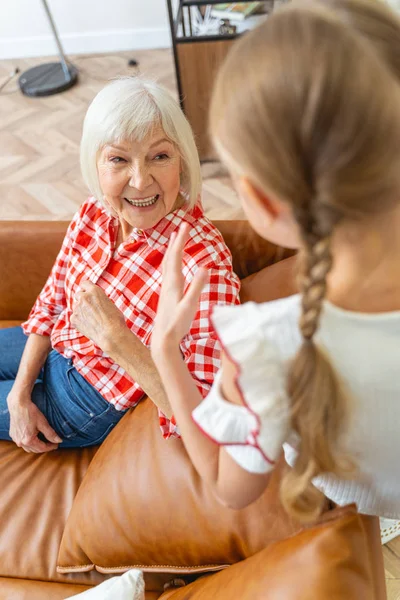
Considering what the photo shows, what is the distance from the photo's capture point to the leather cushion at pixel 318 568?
28.1 inches

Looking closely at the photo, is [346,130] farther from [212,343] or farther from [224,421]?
[212,343]

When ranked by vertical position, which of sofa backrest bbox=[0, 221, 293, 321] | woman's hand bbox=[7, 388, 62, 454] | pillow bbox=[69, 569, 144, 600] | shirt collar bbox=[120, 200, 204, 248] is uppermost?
shirt collar bbox=[120, 200, 204, 248]

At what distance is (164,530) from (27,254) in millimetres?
957

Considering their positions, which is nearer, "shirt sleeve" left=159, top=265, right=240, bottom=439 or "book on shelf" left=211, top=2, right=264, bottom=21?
"shirt sleeve" left=159, top=265, right=240, bottom=439

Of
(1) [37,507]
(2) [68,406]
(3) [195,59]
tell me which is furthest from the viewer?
(3) [195,59]

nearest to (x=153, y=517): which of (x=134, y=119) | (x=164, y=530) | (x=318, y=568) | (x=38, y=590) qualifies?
(x=164, y=530)

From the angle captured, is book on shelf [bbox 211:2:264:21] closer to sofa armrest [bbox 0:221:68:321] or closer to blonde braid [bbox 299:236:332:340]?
sofa armrest [bbox 0:221:68:321]

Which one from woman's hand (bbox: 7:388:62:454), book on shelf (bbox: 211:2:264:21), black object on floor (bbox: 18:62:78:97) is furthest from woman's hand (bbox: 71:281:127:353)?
black object on floor (bbox: 18:62:78:97)

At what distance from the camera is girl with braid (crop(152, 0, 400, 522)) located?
1.65ft

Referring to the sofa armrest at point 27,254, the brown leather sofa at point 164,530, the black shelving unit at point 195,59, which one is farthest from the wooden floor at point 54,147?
the brown leather sofa at point 164,530

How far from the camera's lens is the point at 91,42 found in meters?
4.00

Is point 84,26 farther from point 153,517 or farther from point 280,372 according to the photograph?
point 280,372

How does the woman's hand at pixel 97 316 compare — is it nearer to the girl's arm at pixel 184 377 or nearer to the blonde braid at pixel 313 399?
the girl's arm at pixel 184 377

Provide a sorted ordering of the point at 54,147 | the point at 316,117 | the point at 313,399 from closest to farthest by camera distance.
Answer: the point at 316,117 < the point at 313,399 < the point at 54,147
